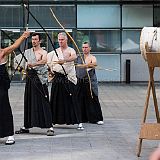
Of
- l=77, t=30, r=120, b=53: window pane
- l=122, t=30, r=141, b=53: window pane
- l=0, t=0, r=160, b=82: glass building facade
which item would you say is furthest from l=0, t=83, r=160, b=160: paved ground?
l=122, t=30, r=141, b=53: window pane

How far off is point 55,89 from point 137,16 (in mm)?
13326

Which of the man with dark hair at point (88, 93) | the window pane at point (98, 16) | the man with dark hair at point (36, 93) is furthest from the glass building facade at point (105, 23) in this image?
the man with dark hair at point (36, 93)

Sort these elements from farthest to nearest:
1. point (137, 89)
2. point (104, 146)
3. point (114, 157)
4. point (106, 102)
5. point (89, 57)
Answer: point (137, 89) → point (106, 102) → point (89, 57) → point (104, 146) → point (114, 157)

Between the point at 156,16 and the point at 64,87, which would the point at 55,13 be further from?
the point at 64,87

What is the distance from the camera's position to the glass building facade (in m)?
22.0

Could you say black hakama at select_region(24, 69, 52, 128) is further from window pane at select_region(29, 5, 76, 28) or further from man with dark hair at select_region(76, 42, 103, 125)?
window pane at select_region(29, 5, 76, 28)

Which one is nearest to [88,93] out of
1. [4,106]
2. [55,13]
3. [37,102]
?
[37,102]

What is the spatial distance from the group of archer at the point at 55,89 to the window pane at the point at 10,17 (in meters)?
12.1

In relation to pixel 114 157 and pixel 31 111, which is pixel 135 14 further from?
pixel 114 157

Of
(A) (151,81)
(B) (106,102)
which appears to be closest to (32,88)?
(A) (151,81)

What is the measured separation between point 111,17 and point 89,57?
12.1 metres

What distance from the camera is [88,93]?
10422mm

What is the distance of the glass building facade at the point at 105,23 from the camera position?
22.0 meters

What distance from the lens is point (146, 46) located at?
7188 mm
